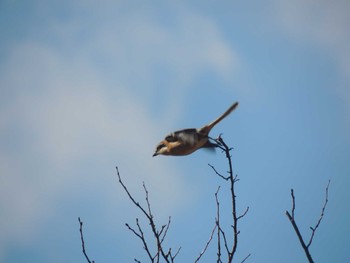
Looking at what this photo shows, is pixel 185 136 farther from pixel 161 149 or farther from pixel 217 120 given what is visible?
pixel 161 149

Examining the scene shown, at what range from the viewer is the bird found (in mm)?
5082

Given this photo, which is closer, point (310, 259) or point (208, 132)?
point (310, 259)

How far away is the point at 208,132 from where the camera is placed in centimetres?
513

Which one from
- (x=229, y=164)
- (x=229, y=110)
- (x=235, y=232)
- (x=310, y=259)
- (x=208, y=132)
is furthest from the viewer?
(x=208, y=132)

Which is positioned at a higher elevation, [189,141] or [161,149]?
[161,149]

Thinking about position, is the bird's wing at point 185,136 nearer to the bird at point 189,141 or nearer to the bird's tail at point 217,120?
the bird at point 189,141

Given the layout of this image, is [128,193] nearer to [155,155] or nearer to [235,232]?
[235,232]

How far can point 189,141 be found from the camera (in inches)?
201

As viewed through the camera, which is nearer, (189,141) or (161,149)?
(189,141)

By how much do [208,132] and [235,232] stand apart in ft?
6.32

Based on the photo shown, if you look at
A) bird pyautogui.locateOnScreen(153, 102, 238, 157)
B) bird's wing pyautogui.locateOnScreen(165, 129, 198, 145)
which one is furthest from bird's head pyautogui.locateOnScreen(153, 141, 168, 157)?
bird's wing pyautogui.locateOnScreen(165, 129, 198, 145)

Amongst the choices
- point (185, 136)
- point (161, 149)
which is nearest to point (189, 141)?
point (185, 136)

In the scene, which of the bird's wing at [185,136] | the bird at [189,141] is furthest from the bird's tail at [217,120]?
the bird's wing at [185,136]

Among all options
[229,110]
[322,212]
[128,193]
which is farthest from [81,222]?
[322,212]
